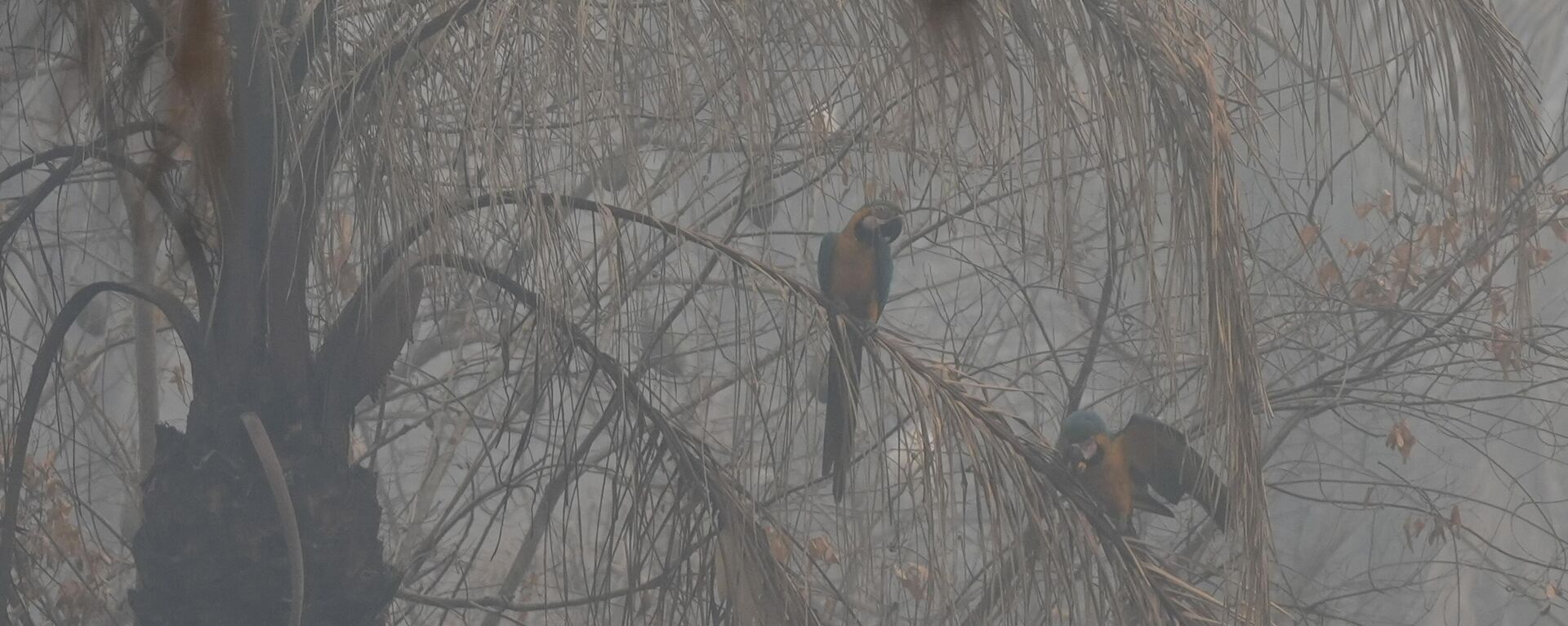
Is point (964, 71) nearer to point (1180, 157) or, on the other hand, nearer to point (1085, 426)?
point (1180, 157)

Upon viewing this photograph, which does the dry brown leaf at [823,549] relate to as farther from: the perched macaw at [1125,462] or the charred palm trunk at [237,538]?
the charred palm trunk at [237,538]

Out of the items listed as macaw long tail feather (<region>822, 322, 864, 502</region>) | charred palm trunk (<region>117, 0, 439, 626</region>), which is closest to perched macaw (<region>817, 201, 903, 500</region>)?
macaw long tail feather (<region>822, 322, 864, 502</region>)

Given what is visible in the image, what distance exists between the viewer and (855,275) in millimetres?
2328

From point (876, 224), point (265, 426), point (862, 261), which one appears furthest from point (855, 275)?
point (265, 426)

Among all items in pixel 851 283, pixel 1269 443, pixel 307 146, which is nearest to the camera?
pixel 307 146

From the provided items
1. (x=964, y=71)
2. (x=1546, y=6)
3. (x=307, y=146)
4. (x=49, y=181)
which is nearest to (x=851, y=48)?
(x=964, y=71)

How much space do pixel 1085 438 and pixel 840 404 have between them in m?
0.62

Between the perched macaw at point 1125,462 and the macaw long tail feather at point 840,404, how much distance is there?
469 millimetres

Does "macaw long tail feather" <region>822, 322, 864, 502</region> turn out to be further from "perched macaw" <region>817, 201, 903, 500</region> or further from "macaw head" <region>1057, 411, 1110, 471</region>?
"macaw head" <region>1057, 411, 1110, 471</region>

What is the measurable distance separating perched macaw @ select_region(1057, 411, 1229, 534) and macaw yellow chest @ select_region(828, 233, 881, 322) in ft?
1.22

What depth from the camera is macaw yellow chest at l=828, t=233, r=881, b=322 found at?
7.59 ft

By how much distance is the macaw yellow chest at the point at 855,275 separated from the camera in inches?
91.1

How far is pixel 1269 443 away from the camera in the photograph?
10.8ft

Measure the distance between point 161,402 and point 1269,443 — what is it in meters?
2.78
